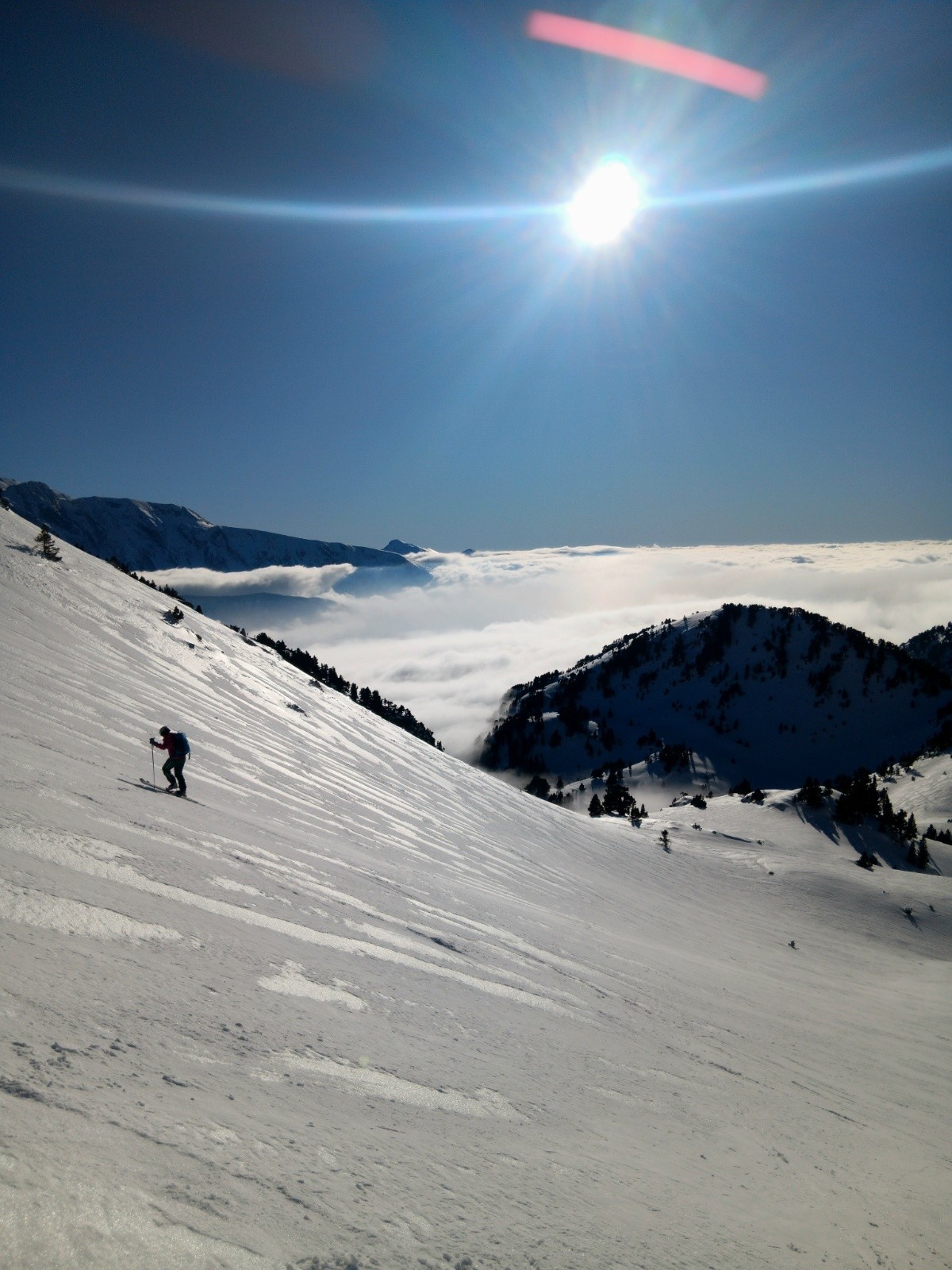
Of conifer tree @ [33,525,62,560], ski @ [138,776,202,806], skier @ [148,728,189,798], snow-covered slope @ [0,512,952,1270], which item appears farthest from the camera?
conifer tree @ [33,525,62,560]

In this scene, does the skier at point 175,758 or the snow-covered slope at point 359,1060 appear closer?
the snow-covered slope at point 359,1060

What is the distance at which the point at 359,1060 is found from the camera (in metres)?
4.39

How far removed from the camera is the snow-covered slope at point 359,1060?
273 cm

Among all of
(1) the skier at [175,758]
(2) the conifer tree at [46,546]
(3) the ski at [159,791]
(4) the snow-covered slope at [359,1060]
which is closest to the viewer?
(4) the snow-covered slope at [359,1060]

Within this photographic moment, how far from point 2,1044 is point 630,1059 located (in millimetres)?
6232

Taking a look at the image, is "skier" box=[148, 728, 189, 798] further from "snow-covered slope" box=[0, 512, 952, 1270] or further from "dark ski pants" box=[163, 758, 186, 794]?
"snow-covered slope" box=[0, 512, 952, 1270]

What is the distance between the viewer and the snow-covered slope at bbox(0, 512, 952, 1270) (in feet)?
8.95

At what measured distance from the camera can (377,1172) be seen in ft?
10.7

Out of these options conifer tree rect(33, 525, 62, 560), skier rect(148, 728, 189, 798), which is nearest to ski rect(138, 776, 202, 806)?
skier rect(148, 728, 189, 798)

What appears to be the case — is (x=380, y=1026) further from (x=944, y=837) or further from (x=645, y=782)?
(x=645, y=782)

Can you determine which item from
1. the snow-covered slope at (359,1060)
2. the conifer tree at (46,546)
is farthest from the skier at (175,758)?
the conifer tree at (46,546)

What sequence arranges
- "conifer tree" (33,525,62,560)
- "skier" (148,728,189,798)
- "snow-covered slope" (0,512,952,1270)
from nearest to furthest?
"snow-covered slope" (0,512,952,1270) < "skier" (148,728,189,798) < "conifer tree" (33,525,62,560)

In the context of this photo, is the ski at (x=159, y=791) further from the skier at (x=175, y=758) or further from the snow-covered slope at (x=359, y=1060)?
the snow-covered slope at (x=359, y=1060)

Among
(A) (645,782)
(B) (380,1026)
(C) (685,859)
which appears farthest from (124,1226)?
(A) (645,782)
